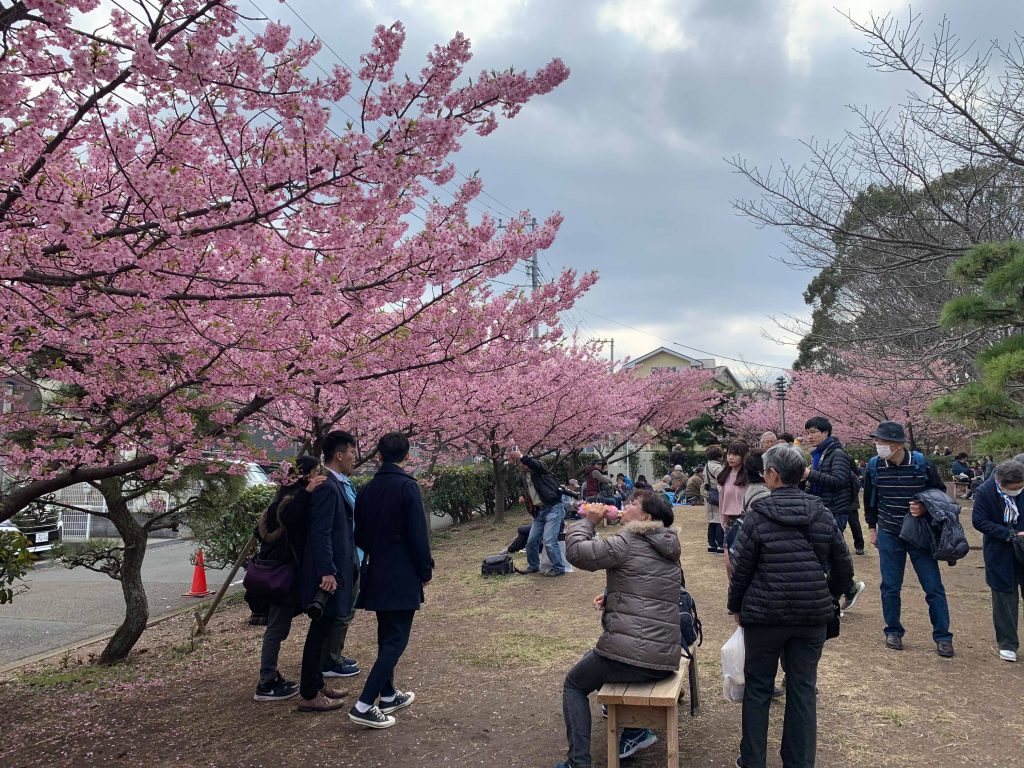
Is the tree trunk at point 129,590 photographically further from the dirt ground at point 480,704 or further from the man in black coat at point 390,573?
the man in black coat at point 390,573

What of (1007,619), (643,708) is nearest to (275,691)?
(643,708)

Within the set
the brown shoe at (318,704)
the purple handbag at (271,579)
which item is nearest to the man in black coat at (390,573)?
the brown shoe at (318,704)

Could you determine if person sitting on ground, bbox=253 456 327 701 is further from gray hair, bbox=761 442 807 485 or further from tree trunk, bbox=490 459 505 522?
tree trunk, bbox=490 459 505 522

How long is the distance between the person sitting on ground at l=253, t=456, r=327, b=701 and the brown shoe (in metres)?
0.37

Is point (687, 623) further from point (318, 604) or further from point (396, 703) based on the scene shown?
point (318, 604)

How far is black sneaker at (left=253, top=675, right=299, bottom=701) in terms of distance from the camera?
4.48m

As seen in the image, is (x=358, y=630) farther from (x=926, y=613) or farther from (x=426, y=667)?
(x=926, y=613)

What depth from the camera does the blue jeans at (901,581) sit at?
15.9 feet

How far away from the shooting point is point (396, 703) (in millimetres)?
4176

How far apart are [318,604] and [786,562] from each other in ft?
8.40

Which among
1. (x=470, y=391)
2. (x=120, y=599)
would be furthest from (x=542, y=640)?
(x=120, y=599)

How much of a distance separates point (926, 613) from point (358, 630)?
17.4ft

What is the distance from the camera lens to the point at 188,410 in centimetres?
461

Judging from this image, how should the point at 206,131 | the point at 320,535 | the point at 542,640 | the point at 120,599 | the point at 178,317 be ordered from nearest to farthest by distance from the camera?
the point at 206,131
the point at 178,317
the point at 320,535
the point at 542,640
the point at 120,599
